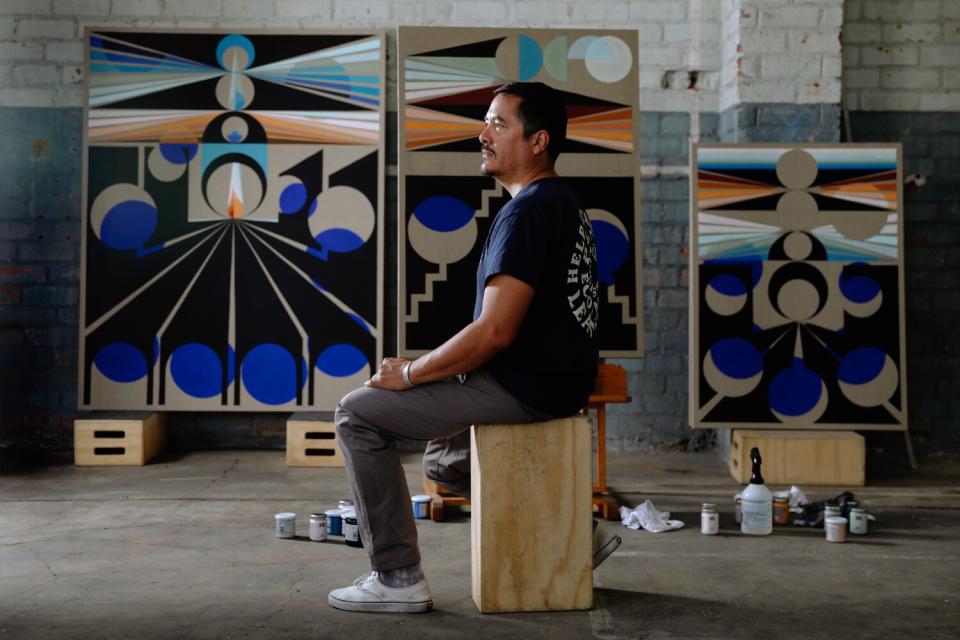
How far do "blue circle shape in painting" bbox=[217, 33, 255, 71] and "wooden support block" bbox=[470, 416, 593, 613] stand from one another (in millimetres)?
3580

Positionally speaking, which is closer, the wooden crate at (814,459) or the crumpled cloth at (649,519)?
the crumpled cloth at (649,519)

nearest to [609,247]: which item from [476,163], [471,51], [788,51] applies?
[476,163]

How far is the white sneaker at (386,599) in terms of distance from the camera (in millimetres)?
2869

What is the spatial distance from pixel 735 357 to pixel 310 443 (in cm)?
221

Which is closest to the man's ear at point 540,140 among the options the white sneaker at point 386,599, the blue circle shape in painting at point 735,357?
the white sneaker at point 386,599

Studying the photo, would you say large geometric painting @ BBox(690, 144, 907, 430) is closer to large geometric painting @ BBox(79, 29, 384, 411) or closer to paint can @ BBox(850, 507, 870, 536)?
paint can @ BBox(850, 507, 870, 536)

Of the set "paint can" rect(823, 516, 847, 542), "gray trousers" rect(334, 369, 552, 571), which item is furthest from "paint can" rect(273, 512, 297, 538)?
"paint can" rect(823, 516, 847, 542)

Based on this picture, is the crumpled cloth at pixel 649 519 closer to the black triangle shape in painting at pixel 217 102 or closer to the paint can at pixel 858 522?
the paint can at pixel 858 522

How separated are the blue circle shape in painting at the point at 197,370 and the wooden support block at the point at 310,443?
0.56 m

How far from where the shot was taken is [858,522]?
391 centimetres

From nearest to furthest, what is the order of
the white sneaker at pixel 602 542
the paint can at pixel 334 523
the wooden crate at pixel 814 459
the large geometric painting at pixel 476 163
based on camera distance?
the white sneaker at pixel 602 542, the paint can at pixel 334 523, the large geometric painting at pixel 476 163, the wooden crate at pixel 814 459

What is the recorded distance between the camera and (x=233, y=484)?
4844 mm

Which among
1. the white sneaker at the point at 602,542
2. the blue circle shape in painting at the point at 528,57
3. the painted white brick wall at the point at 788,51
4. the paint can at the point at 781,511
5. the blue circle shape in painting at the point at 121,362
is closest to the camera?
the white sneaker at the point at 602,542

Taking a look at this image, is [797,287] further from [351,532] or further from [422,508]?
[351,532]
